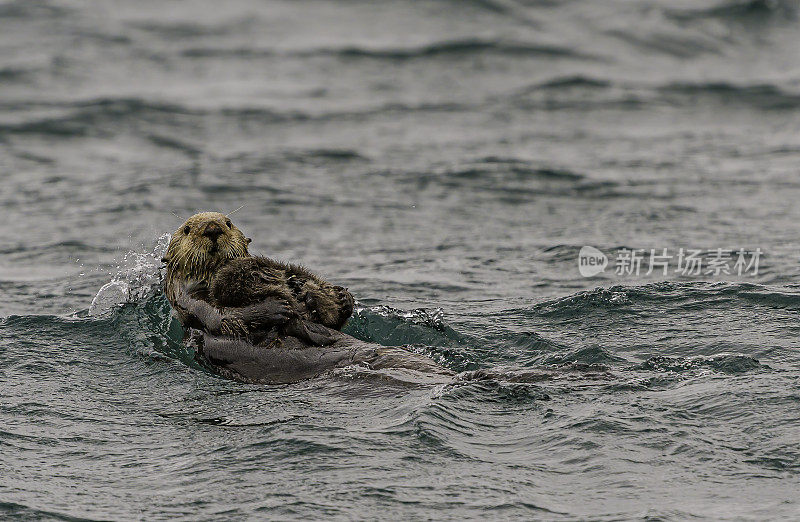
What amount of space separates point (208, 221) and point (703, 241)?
534 centimetres

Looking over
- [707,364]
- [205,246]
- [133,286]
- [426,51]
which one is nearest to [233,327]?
[205,246]

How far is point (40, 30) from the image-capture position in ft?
60.8

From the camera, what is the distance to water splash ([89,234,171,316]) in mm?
7410

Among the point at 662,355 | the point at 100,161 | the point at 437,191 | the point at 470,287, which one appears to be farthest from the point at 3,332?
the point at 100,161

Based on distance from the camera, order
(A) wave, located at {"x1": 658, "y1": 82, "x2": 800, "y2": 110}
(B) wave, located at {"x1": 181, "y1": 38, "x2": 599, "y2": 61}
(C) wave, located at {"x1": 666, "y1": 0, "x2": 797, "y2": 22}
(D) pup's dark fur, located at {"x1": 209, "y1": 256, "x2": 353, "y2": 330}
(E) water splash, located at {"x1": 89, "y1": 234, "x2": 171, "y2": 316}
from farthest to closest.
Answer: (C) wave, located at {"x1": 666, "y1": 0, "x2": 797, "y2": 22} → (B) wave, located at {"x1": 181, "y1": 38, "x2": 599, "y2": 61} → (A) wave, located at {"x1": 658, "y1": 82, "x2": 800, "y2": 110} → (E) water splash, located at {"x1": 89, "y1": 234, "x2": 171, "y2": 316} → (D) pup's dark fur, located at {"x1": 209, "y1": 256, "x2": 353, "y2": 330}

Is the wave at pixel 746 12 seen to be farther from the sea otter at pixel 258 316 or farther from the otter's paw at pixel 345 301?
the sea otter at pixel 258 316

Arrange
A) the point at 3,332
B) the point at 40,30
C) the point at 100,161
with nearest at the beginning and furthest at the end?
1. the point at 3,332
2. the point at 100,161
3. the point at 40,30

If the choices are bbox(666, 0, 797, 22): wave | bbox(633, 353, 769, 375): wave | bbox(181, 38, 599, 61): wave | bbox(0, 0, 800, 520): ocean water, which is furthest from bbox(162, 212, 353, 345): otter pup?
bbox(666, 0, 797, 22): wave

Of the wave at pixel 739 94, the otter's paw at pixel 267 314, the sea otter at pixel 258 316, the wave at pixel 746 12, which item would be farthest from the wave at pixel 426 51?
the otter's paw at pixel 267 314

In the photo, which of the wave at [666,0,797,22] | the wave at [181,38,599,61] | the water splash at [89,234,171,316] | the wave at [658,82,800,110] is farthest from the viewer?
the wave at [666,0,797,22]

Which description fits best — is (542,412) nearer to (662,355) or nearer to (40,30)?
(662,355)

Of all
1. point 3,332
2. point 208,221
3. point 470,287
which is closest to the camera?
point 208,221

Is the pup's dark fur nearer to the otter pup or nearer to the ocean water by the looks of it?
the otter pup

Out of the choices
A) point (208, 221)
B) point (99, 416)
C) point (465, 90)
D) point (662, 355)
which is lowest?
point (99, 416)
